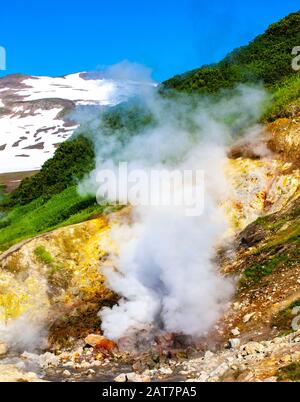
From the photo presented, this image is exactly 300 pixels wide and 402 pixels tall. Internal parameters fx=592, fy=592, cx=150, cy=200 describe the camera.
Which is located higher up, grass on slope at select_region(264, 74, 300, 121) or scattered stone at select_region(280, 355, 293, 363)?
grass on slope at select_region(264, 74, 300, 121)

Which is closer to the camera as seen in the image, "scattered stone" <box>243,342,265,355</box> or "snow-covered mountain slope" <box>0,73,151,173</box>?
"scattered stone" <box>243,342,265,355</box>

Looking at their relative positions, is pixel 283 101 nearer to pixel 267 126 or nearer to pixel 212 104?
pixel 267 126

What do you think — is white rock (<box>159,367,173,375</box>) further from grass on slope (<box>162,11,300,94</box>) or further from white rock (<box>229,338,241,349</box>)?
grass on slope (<box>162,11,300,94</box>)

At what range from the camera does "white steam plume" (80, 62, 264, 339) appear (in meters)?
12.4

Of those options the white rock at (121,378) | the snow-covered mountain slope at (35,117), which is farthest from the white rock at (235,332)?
the snow-covered mountain slope at (35,117)

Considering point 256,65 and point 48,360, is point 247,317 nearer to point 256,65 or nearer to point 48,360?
point 48,360

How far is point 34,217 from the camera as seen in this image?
21.7 meters

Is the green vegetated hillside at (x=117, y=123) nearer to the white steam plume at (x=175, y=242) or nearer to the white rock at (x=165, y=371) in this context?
the white steam plume at (x=175, y=242)

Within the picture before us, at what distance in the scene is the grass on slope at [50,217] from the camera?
17.8 metres

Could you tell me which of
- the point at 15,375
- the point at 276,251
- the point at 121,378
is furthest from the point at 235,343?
the point at 15,375

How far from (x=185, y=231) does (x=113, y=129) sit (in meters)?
12.8

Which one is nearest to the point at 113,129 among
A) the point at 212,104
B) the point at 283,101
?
the point at 212,104

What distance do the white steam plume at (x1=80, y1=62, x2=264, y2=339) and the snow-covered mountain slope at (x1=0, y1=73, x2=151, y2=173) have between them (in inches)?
2226

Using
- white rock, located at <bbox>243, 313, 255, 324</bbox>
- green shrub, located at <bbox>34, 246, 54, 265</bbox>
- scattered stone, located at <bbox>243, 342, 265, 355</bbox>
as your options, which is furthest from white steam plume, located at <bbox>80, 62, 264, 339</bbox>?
scattered stone, located at <bbox>243, 342, 265, 355</bbox>
